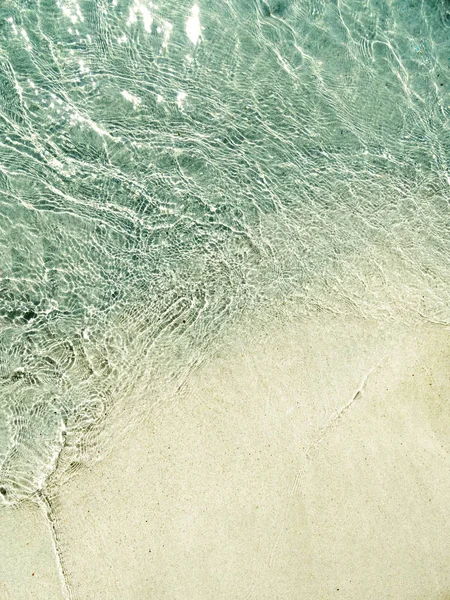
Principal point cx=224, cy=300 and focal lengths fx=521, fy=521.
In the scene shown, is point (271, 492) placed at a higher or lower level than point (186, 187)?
lower

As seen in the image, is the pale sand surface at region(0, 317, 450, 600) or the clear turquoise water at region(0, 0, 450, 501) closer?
the pale sand surface at region(0, 317, 450, 600)

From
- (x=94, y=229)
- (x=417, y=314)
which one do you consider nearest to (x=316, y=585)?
(x=417, y=314)

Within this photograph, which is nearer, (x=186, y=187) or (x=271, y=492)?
(x=271, y=492)

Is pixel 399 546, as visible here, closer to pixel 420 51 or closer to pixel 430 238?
pixel 430 238

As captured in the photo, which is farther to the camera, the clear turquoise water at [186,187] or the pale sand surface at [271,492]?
the clear turquoise water at [186,187]
